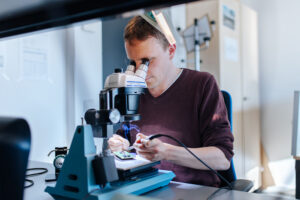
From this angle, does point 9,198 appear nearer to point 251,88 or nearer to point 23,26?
point 23,26

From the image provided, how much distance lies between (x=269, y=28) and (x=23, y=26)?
3.35 metres

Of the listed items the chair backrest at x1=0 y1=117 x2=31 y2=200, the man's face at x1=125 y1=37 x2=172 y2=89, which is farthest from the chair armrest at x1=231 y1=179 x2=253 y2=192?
the chair backrest at x1=0 y1=117 x2=31 y2=200

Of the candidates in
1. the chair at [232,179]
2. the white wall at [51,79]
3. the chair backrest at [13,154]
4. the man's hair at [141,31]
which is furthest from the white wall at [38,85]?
the chair backrest at [13,154]

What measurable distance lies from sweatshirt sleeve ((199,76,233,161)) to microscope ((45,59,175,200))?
0.31 m

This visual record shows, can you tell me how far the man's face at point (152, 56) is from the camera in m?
1.23

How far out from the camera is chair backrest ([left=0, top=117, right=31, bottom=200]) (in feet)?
1.27

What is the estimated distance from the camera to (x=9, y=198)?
0.40m

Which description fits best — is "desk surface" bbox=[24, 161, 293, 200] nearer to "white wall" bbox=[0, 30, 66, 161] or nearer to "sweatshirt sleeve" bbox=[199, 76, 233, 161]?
"sweatshirt sleeve" bbox=[199, 76, 233, 161]

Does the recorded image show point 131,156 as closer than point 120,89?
No

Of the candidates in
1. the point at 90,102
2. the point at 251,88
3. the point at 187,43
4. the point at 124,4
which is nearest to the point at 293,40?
the point at 251,88

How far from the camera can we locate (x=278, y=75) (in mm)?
3279

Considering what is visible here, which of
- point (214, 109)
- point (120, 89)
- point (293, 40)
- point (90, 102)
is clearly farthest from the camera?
point (293, 40)

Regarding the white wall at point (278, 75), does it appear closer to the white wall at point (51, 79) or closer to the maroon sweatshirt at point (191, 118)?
the white wall at point (51, 79)

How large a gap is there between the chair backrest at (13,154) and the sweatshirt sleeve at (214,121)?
82cm
